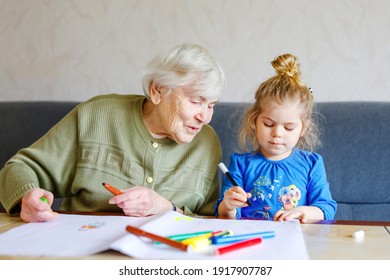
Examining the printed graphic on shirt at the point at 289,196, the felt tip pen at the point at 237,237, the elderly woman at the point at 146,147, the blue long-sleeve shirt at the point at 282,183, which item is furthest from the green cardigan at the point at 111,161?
the felt tip pen at the point at 237,237

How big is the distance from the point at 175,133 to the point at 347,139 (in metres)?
0.75

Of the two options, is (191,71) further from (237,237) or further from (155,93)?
(237,237)

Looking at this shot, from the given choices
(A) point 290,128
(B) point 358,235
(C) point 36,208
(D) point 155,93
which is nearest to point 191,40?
(D) point 155,93

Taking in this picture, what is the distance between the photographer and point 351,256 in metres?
0.94

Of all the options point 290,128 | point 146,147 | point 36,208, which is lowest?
point 36,208

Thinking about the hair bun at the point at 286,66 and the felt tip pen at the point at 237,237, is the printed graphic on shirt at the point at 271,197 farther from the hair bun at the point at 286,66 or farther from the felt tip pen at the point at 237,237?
the felt tip pen at the point at 237,237

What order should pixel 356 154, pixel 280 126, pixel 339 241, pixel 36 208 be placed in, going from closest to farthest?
pixel 339 241 → pixel 36 208 → pixel 280 126 → pixel 356 154

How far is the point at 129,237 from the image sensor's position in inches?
38.4

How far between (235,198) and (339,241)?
331 mm

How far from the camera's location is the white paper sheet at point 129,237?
923mm

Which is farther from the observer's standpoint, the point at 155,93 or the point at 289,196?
the point at 155,93

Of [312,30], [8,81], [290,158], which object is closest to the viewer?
[290,158]

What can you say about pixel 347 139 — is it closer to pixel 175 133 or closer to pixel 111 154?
pixel 175 133
